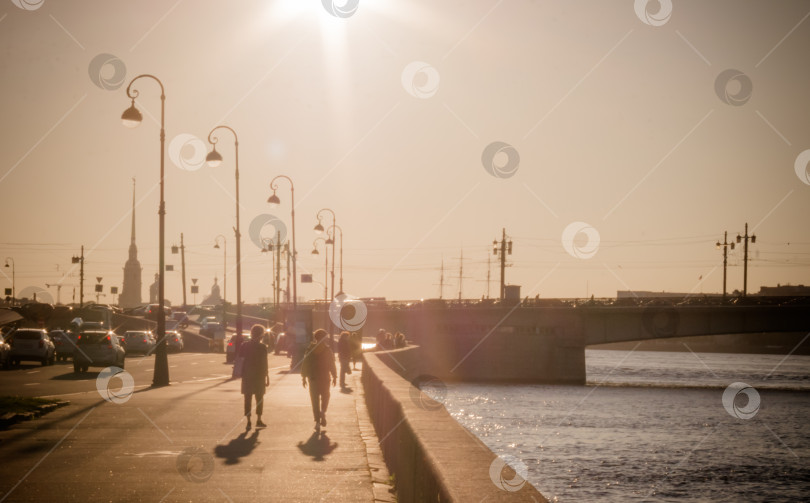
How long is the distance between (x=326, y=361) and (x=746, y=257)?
254 feet

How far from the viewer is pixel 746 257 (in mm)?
87312

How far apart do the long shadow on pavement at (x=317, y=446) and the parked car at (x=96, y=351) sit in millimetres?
22869

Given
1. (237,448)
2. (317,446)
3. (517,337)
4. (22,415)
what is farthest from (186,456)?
(517,337)

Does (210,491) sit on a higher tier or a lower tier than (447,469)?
lower

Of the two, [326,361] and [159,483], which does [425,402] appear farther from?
[326,361]

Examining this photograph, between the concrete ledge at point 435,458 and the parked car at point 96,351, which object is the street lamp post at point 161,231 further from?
the concrete ledge at point 435,458

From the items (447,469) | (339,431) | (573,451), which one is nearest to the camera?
(447,469)

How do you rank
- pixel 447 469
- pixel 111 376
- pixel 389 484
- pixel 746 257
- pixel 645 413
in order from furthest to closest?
pixel 746 257 → pixel 645 413 → pixel 111 376 → pixel 389 484 → pixel 447 469

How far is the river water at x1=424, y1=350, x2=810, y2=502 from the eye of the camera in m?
30.5

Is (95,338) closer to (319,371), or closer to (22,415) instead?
(22,415)

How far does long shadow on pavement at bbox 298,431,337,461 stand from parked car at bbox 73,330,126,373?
22.9 m

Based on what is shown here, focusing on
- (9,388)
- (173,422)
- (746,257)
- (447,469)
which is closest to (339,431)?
(173,422)

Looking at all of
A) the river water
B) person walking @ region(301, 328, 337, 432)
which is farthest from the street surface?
the river water

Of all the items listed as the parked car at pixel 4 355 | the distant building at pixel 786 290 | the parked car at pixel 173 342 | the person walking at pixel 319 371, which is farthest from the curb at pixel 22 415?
the distant building at pixel 786 290
